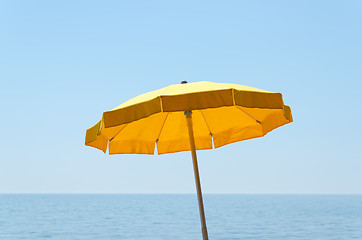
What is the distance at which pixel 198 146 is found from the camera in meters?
4.64

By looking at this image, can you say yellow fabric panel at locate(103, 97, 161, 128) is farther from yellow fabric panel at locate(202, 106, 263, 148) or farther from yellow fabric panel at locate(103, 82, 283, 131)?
yellow fabric panel at locate(202, 106, 263, 148)

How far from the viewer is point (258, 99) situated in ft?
10.0

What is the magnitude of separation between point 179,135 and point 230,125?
53 centimetres

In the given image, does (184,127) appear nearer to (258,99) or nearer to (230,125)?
(230,125)

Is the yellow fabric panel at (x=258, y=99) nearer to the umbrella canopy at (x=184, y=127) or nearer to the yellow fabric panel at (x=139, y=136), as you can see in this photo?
the umbrella canopy at (x=184, y=127)

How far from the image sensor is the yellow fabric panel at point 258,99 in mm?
2957

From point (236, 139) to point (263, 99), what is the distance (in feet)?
4.67

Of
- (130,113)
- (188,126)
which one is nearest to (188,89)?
(130,113)

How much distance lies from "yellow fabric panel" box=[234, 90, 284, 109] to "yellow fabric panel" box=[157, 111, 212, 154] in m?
1.35

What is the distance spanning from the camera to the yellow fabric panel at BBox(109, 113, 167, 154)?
4.25m
